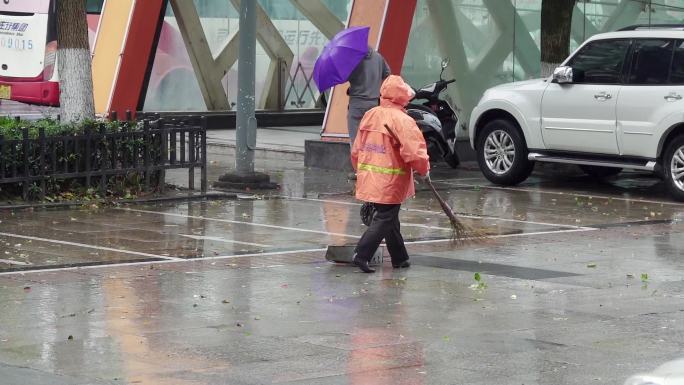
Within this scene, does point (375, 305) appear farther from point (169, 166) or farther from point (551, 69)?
point (551, 69)

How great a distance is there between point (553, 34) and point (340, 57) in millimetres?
5349

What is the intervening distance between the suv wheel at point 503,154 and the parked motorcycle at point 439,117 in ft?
2.16

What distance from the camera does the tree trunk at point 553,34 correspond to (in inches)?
772

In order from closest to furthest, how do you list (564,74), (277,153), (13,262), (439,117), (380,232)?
(380,232), (13,262), (564,74), (439,117), (277,153)

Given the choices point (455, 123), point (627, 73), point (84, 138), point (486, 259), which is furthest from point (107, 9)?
point (486, 259)

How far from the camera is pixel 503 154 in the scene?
1784 centimetres

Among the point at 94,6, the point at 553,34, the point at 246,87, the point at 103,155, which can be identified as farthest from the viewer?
the point at 94,6

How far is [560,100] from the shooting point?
56.1 feet

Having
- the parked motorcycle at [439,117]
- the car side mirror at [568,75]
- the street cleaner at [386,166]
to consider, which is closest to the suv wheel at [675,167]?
the car side mirror at [568,75]

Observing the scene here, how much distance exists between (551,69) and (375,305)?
422 inches

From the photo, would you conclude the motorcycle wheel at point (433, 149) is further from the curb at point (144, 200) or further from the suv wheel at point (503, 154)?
the curb at point (144, 200)

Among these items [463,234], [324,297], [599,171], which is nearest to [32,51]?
[599,171]

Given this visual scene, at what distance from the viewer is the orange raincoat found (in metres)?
10.9

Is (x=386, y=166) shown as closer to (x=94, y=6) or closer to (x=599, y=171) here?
(x=599, y=171)
